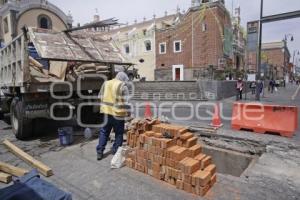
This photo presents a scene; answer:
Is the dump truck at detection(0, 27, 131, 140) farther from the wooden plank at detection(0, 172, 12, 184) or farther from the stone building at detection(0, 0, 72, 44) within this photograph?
the stone building at detection(0, 0, 72, 44)

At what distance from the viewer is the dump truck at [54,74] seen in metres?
5.76

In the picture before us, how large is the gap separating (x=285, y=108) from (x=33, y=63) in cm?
688

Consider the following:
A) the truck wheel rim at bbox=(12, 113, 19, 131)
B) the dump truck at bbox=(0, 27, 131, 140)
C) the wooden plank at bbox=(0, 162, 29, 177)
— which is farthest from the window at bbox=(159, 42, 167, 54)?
the wooden plank at bbox=(0, 162, 29, 177)

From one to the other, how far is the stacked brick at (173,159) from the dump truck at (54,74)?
9.12 ft

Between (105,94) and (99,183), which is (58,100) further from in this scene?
(99,183)

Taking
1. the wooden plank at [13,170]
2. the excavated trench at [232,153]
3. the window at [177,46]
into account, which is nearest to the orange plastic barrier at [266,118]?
the excavated trench at [232,153]

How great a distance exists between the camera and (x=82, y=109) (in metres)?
7.30

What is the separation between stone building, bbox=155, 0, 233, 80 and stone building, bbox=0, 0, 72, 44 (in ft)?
43.3

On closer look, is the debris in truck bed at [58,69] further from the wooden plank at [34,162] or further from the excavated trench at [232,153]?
the excavated trench at [232,153]

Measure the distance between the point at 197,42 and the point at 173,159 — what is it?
91.5 ft

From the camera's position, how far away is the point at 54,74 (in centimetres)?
664

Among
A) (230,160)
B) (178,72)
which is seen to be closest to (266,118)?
(230,160)

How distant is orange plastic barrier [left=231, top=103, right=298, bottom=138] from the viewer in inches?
246

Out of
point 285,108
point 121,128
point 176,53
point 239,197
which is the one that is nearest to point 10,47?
point 121,128
